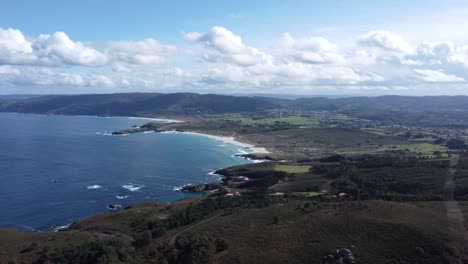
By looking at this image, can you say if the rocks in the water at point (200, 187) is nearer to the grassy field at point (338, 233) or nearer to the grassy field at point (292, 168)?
the grassy field at point (292, 168)

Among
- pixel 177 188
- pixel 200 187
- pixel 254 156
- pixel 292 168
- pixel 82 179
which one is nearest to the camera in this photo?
pixel 200 187

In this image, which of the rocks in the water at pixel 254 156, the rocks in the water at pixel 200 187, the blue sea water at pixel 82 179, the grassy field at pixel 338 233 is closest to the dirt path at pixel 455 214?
the grassy field at pixel 338 233

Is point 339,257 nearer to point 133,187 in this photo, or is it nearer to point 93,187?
point 133,187

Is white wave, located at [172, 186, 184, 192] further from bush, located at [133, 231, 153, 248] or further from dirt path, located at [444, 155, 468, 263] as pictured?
dirt path, located at [444, 155, 468, 263]

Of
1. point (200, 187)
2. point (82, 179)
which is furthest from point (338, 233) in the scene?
point (82, 179)

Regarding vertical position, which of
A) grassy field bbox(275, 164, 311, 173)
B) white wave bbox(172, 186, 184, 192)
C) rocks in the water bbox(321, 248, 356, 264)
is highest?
rocks in the water bbox(321, 248, 356, 264)

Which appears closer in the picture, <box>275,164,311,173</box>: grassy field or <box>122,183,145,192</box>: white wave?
<box>122,183,145,192</box>: white wave

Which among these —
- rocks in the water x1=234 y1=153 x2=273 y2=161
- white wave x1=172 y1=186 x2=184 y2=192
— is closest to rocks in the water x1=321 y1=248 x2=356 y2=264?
white wave x1=172 y1=186 x2=184 y2=192

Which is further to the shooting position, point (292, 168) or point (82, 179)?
point (292, 168)

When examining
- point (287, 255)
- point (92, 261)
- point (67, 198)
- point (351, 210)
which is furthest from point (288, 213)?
point (67, 198)
